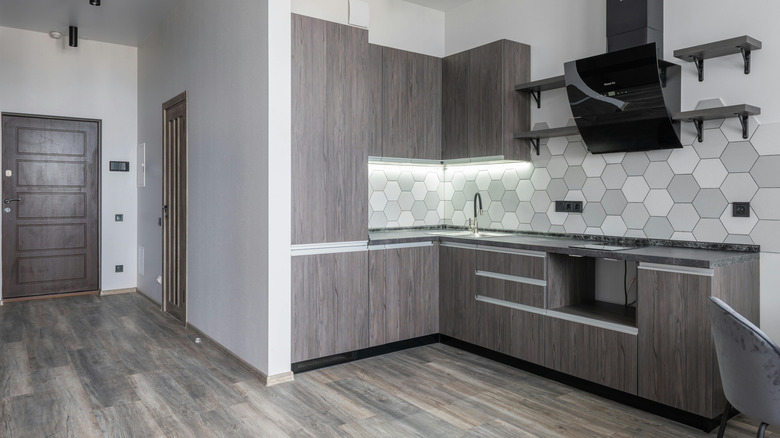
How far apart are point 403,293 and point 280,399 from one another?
132cm

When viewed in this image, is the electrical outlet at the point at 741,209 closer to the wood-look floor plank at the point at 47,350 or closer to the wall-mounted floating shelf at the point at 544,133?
the wall-mounted floating shelf at the point at 544,133

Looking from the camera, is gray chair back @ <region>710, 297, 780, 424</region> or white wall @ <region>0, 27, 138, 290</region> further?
white wall @ <region>0, 27, 138, 290</region>

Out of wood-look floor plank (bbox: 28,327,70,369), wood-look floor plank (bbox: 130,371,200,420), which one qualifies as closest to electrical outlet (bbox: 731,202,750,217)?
wood-look floor plank (bbox: 130,371,200,420)

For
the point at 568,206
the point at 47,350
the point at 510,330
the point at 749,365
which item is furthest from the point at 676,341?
the point at 47,350

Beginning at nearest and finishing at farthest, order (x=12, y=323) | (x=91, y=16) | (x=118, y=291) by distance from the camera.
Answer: (x=12, y=323) < (x=91, y=16) < (x=118, y=291)

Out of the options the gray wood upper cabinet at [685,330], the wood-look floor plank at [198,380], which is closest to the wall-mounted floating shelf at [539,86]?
the gray wood upper cabinet at [685,330]

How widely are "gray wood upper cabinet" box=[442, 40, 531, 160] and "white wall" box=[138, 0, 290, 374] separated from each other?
160 cm

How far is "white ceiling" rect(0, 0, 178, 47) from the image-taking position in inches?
197

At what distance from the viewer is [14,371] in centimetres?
354

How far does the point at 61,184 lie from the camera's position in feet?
20.2

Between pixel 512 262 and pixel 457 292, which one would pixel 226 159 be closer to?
pixel 457 292

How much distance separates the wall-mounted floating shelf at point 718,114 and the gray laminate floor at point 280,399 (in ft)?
5.30

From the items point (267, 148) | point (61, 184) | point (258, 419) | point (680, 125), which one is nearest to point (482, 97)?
point (680, 125)

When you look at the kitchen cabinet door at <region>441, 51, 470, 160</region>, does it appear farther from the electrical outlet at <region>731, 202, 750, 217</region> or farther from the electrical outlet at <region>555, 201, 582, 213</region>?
the electrical outlet at <region>731, 202, 750, 217</region>
